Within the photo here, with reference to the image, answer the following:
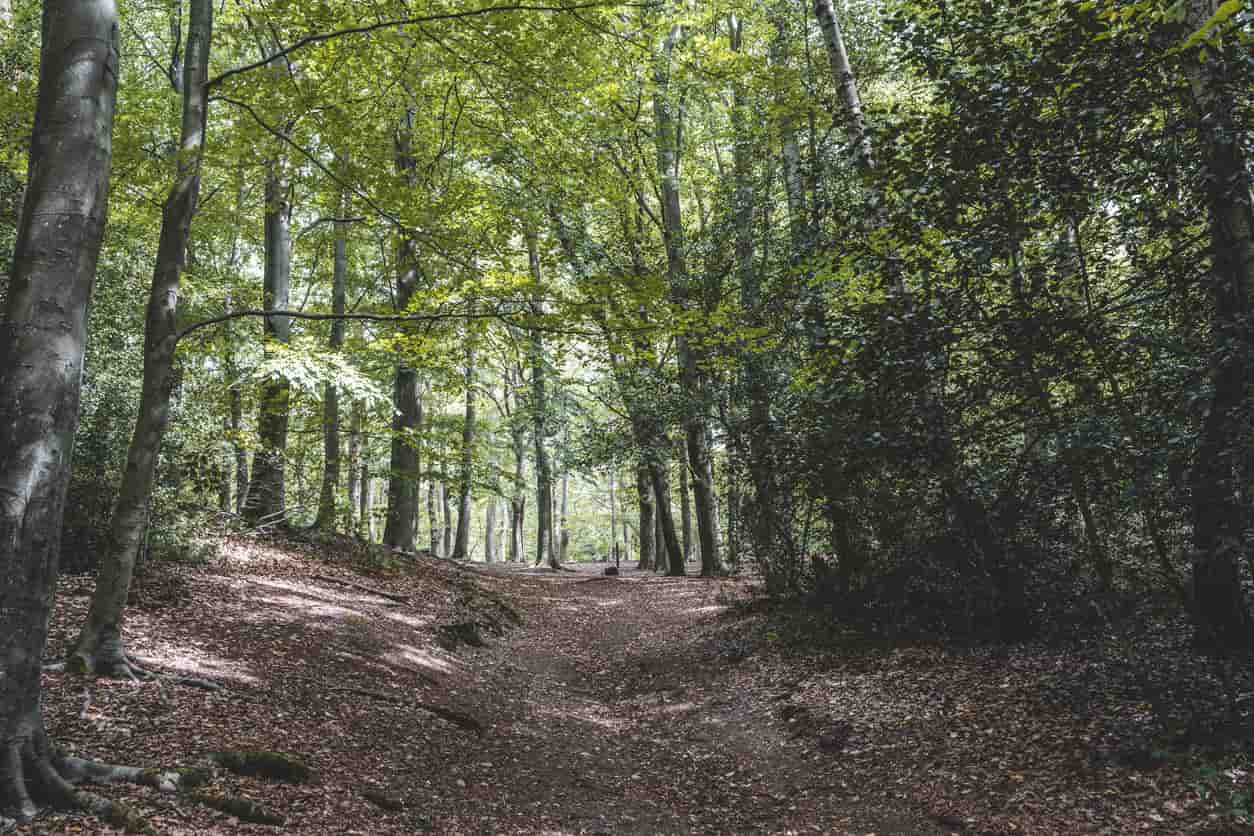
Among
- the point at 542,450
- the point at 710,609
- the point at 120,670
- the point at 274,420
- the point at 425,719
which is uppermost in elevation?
the point at 542,450

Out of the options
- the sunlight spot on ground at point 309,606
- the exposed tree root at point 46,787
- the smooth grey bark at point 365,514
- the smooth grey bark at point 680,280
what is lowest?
the exposed tree root at point 46,787

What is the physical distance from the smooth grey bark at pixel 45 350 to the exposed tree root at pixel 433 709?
3258 mm

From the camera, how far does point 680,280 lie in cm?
1486

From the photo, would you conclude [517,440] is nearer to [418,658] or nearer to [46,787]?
[418,658]

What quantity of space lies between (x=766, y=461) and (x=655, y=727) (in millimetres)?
4066

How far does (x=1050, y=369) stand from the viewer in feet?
19.6

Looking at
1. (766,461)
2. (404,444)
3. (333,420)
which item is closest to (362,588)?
(333,420)

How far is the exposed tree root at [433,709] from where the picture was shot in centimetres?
688

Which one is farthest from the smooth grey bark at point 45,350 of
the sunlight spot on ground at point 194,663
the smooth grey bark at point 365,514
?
the smooth grey bark at point 365,514

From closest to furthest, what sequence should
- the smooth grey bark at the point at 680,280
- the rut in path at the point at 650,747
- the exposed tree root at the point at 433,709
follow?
the rut in path at the point at 650,747
the exposed tree root at the point at 433,709
the smooth grey bark at the point at 680,280

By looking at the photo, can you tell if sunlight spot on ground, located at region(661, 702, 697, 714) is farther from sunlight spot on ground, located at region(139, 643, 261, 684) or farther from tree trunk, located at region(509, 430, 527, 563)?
tree trunk, located at region(509, 430, 527, 563)

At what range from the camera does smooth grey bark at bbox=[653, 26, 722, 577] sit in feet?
51.0

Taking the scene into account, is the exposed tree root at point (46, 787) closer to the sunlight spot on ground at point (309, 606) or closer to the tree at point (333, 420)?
the sunlight spot on ground at point (309, 606)

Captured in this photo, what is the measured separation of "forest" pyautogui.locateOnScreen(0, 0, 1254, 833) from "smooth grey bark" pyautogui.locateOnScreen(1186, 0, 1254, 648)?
0.03m
